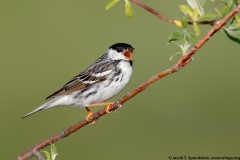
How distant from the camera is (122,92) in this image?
32.9 feet

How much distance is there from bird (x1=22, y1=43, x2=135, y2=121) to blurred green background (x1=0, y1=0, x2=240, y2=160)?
8.35 feet

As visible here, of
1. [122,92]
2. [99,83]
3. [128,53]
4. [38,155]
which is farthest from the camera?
[122,92]

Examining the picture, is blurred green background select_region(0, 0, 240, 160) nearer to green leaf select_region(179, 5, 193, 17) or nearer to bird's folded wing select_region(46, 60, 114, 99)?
bird's folded wing select_region(46, 60, 114, 99)

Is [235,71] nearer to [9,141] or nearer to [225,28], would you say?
[9,141]

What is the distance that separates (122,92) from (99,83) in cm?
357

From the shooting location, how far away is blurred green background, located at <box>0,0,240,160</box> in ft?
31.6

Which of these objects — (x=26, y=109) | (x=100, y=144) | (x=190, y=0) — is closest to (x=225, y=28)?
(x=190, y=0)

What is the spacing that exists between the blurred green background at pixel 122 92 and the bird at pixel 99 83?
254 cm

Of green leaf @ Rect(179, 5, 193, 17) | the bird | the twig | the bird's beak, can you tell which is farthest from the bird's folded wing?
green leaf @ Rect(179, 5, 193, 17)

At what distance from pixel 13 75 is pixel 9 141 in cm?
249

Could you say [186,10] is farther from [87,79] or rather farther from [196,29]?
[87,79]

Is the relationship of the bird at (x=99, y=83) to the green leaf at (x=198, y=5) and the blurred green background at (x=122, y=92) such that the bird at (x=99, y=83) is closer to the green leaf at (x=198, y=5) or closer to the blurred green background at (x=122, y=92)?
the blurred green background at (x=122, y=92)

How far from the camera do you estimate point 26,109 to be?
10.5m

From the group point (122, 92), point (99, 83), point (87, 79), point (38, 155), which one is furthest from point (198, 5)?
point (122, 92)
